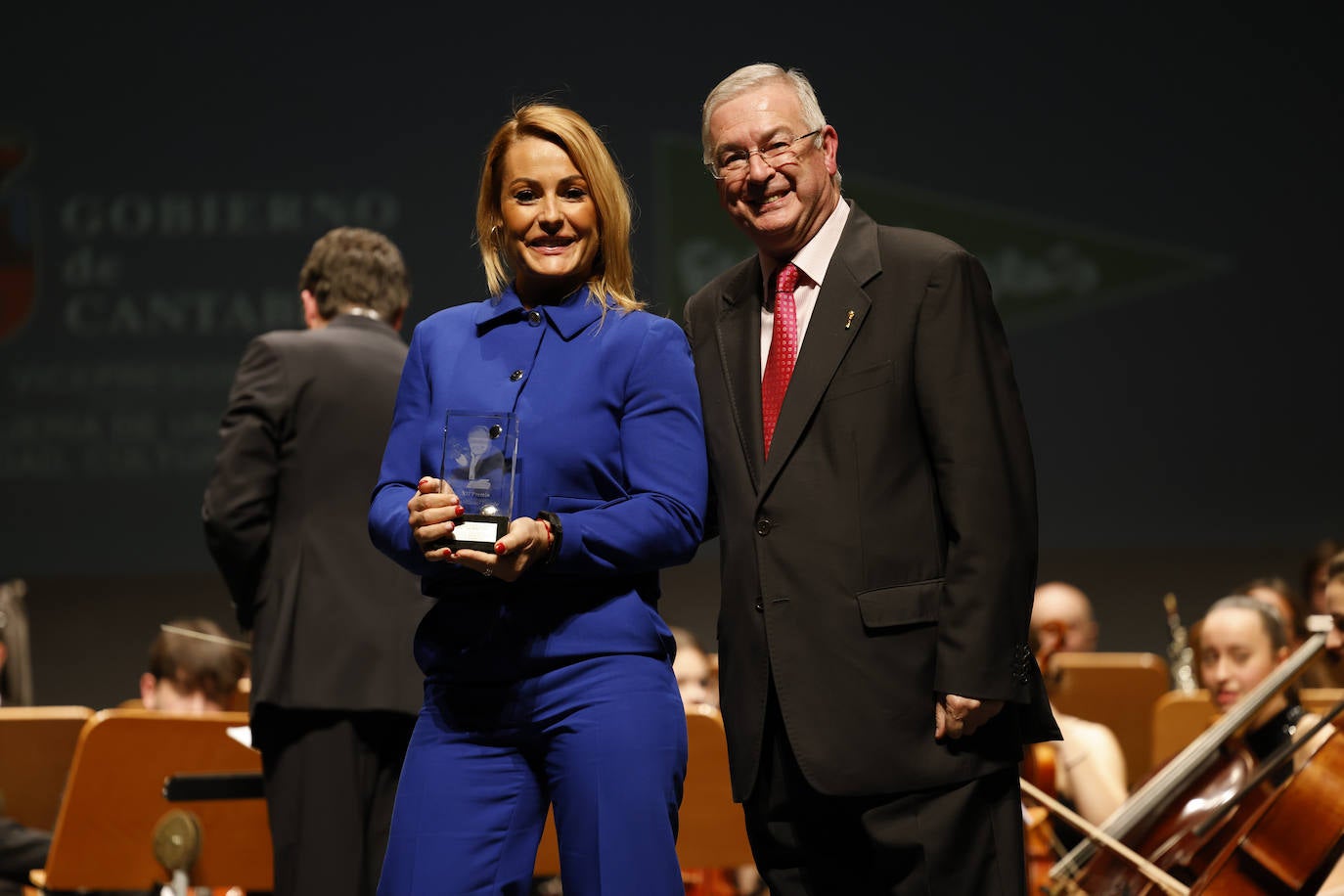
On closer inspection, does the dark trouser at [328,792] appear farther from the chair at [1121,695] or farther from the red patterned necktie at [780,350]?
the chair at [1121,695]

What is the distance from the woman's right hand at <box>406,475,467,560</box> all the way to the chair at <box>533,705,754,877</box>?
1732 mm

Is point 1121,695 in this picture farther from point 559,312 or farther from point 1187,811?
point 559,312

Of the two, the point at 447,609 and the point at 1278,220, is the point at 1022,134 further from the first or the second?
the point at 447,609

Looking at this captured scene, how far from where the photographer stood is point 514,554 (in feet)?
6.17

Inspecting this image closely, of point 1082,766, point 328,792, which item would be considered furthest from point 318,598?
point 1082,766

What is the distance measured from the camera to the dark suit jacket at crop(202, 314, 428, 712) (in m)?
Result: 3.03

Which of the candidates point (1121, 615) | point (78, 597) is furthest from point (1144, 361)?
point (78, 597)

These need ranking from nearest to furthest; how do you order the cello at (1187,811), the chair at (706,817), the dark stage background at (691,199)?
the cello at (1187,811) < the chair at (706,817) < the dark stage background at (691,199)

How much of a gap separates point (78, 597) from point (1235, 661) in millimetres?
5537

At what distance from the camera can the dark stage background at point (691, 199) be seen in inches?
264

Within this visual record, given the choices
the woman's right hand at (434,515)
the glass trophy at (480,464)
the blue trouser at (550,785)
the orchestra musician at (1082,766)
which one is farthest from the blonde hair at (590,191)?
the orchestra musician at (1082,766)

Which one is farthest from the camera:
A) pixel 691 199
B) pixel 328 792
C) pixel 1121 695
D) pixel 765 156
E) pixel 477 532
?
pixel 691 199

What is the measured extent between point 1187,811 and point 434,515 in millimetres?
2097

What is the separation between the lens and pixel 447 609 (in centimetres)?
205
